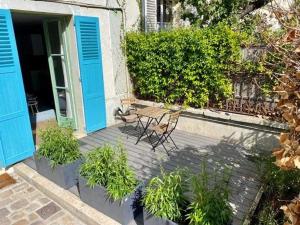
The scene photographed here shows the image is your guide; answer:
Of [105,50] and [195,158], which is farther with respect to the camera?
[105,50]

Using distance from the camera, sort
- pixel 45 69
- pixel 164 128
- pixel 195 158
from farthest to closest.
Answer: pixel 45 69 < pixel 164 128 < pixel 195 158

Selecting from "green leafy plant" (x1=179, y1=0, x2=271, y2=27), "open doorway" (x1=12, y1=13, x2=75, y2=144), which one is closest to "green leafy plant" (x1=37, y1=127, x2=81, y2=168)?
"open doorway" (x1=12, y1=13, x2=75, y2=144)

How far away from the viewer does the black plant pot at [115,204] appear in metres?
3.09

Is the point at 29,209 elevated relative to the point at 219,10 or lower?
lower

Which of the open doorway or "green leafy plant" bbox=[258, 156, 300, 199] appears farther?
the open doorway

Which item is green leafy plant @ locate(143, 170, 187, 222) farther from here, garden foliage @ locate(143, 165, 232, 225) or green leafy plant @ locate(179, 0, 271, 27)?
green leafy plant @ locate(179, 0, 271, 27)

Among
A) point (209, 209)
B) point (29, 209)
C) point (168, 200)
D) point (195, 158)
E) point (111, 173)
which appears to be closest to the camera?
point (209, 209)

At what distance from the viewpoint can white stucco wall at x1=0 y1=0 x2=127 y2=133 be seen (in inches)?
203

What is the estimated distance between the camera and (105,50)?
6.32m

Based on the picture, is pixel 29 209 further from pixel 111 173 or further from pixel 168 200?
pixel 168 200

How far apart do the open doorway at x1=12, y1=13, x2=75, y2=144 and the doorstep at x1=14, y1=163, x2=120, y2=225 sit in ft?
3.45

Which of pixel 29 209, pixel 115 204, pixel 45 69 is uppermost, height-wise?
pixel 45 69

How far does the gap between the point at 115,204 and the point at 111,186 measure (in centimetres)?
24

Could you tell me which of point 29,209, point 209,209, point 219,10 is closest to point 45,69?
point 219,10
